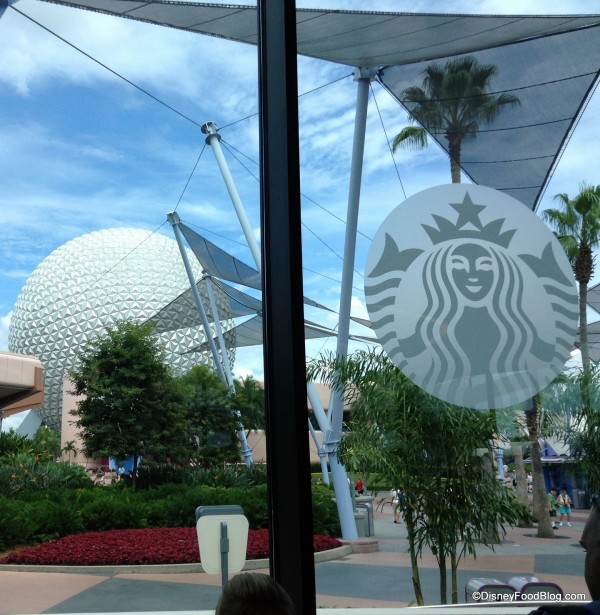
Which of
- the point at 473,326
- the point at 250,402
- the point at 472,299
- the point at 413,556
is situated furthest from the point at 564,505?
the point at 250,402

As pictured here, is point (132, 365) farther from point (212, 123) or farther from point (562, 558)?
point (562, 558)

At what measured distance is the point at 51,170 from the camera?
3.13 m

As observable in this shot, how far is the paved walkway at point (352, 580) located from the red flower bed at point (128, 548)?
47mm

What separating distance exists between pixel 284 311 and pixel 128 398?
0.69 metres

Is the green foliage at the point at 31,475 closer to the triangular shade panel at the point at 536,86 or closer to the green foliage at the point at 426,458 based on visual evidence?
the green foliage at the point at 426,458

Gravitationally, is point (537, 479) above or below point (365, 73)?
below

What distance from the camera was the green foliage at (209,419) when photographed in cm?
304

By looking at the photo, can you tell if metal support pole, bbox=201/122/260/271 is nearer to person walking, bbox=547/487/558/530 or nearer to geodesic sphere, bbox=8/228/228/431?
geodesic sphere, bbox=8/228/228/431

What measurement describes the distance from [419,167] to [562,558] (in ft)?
5.64

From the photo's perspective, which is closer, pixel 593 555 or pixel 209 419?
pixel 593 555

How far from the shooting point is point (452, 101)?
3496 millimetres

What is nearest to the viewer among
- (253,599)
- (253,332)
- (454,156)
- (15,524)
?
(253,599)

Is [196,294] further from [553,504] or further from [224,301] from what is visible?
[553,504]

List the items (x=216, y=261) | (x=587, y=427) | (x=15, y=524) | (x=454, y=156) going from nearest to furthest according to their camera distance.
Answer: (x=15, y=524) → (x=587, y=427) → (x=216, y=261) → (x=454, y=156)
